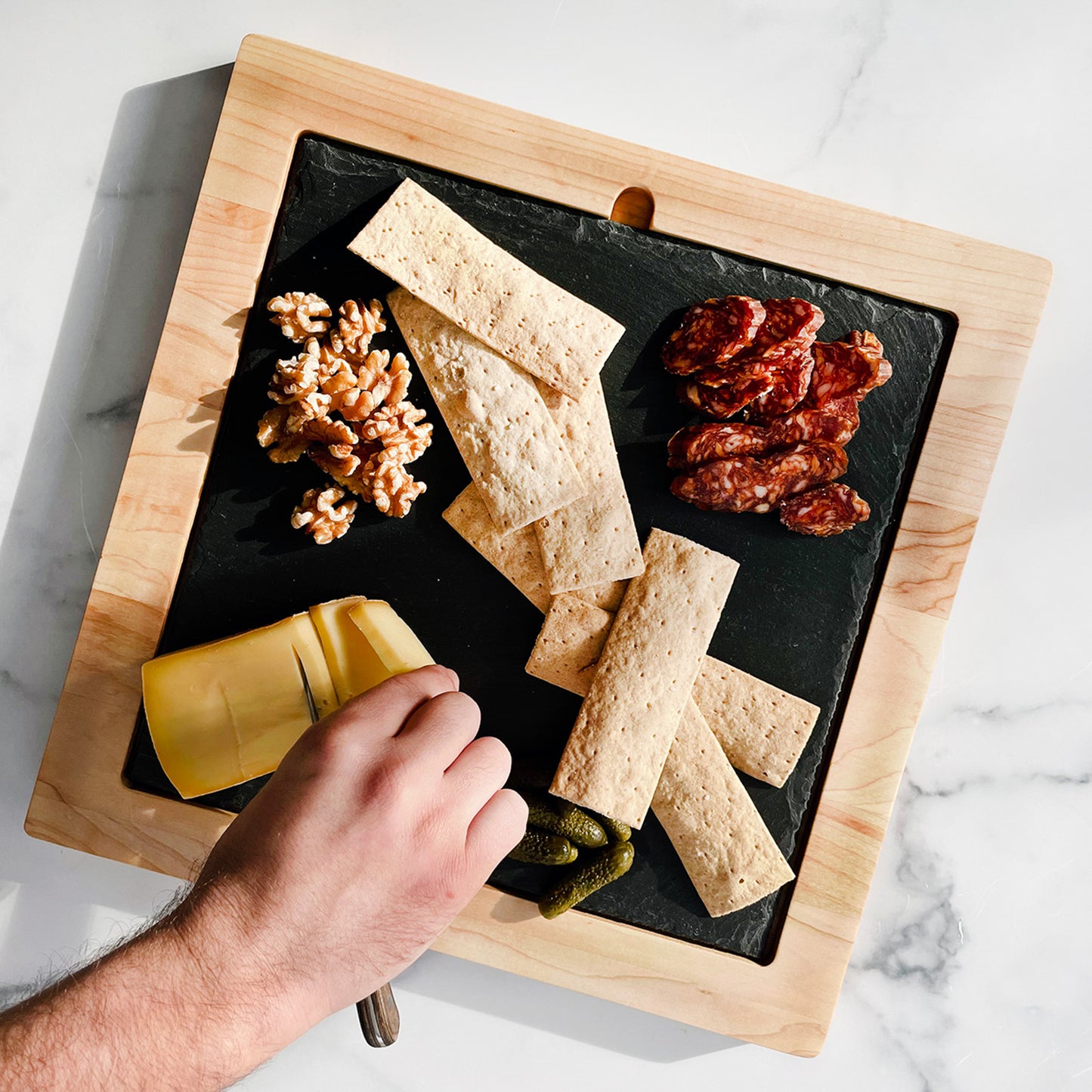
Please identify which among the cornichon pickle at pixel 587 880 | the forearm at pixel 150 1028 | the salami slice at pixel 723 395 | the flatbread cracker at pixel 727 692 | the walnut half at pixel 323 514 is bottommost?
the forearm at pixel 150 1028

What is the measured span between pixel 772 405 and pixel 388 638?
709mm

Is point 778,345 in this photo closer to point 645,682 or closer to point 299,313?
point 645,682

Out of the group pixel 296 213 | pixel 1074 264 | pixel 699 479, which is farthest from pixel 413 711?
pixel 1074 264

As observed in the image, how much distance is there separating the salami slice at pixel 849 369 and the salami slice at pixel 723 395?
0.28 feet

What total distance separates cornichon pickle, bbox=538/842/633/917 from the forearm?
518 mm

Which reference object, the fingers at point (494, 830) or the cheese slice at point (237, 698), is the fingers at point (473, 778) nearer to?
the fingers at point (494, 830)

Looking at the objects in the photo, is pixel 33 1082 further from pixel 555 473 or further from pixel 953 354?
pixel 953 354

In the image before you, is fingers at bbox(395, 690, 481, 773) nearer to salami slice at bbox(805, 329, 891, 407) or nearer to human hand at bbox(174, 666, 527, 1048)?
human hand at bbox(174, 666, 527, 1048)

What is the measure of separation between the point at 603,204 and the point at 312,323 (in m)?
0.50

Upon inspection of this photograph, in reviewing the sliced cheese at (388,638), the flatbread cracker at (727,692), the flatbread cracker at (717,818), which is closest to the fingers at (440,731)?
the sliced cheese at (388,638)

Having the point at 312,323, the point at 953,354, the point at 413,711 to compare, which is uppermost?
the point at 953,354

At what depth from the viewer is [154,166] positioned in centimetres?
146

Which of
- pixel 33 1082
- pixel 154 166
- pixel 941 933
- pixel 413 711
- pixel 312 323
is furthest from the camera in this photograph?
pixel 941 933

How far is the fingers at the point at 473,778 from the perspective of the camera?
1043 millimetres
